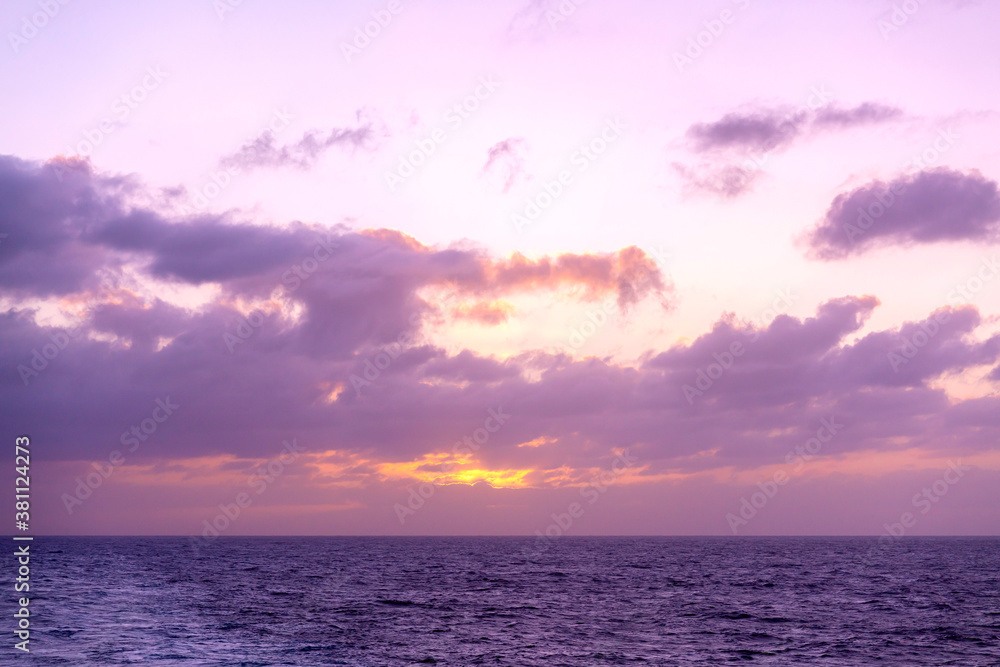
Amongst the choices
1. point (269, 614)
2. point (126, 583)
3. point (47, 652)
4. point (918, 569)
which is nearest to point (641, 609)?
point (269, 614)

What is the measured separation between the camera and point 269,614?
5950 centimetres

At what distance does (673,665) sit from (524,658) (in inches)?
341

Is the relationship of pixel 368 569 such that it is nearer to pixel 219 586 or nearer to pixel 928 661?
pixel 219 586

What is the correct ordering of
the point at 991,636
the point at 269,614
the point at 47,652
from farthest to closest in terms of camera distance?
the point at 269,614 < the point at 991,636 < the point at 47,652

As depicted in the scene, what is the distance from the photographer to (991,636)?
51406mm

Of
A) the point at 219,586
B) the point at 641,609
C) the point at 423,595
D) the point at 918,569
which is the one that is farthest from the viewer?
the point at 918,569

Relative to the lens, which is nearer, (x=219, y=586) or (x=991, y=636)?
(x=991, y=636)

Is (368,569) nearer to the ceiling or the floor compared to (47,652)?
nearer to the floor

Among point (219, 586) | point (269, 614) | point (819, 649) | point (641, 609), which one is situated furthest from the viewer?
point (219, 586)

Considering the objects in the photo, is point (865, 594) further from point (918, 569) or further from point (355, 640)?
point (355, 640)

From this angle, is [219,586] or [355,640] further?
[219,586]

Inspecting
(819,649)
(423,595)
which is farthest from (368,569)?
(819,649)

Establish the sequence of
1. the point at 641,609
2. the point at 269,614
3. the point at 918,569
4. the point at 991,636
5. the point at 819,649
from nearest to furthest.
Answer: the point at 819,649, the point at 991,636, the point at 269,614, the point at 641,609, the point at 918,569

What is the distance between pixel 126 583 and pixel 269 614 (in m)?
35.5
